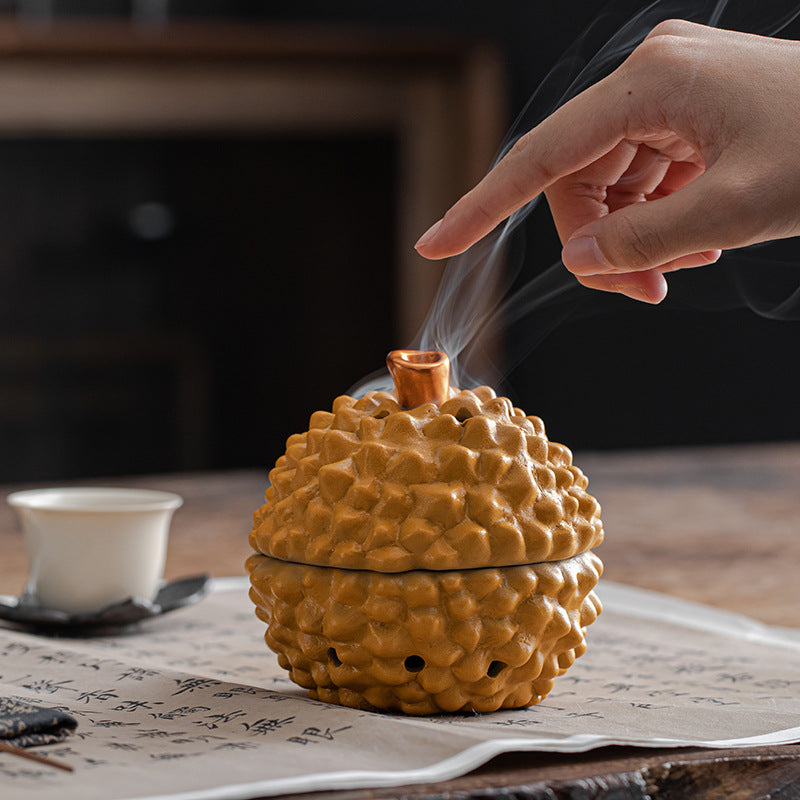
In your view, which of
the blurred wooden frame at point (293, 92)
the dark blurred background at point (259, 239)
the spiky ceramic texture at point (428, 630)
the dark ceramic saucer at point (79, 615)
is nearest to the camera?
the spiky ceramic texture at point (428, 630)

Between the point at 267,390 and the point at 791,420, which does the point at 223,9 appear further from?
the point at 791,420

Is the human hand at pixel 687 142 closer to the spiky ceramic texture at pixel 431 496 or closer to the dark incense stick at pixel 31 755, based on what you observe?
the spiky ceramic texture at pixel 431 496

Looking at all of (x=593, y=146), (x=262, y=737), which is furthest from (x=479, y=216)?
(x=262, y=737)

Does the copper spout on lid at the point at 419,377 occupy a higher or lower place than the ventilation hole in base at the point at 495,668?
higher

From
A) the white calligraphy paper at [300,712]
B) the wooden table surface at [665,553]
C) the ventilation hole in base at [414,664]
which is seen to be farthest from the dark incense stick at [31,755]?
the ventilation hole in base at [414,664]

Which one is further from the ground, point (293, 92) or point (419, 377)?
point (293, 92)

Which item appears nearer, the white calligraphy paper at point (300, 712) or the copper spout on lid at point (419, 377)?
the white calligraphy paper at point (300, 712)

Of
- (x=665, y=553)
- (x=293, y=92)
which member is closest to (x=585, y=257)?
(x=665, y=553)

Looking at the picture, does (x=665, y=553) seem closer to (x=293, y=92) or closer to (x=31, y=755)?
(x=31, y=755)
